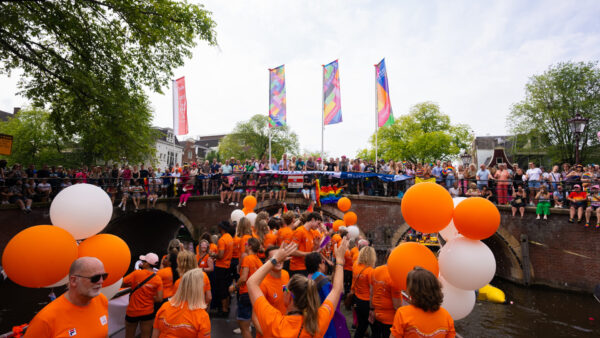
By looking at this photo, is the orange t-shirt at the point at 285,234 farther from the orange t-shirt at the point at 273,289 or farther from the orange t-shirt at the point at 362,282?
the orange t-shirt at the point at 273,289

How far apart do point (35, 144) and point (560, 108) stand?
4895 cm

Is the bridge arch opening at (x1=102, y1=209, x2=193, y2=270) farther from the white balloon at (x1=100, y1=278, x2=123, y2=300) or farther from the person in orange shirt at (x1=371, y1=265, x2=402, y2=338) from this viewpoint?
the person in orange shirt at (x1=371, y1=265, x2=402, y2=338)

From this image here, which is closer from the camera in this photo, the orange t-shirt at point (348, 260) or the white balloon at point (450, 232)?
the white balloon at point (450, 232)

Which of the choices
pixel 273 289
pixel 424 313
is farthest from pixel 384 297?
pixel 424 313

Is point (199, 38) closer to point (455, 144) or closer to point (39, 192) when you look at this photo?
point (39, 192)

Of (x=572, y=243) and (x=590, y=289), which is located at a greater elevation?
(x=572, y=243)

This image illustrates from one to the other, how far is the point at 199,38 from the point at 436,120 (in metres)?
34.1

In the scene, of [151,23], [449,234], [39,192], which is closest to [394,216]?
[449,234]

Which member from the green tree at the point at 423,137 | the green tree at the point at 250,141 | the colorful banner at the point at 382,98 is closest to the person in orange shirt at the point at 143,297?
the colorful banner at the point at 382,98

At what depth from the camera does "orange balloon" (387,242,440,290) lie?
332 centimetres

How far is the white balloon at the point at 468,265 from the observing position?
3.25 metres

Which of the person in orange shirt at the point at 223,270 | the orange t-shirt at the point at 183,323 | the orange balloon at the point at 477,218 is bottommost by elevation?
the person in orange shirt at the point at 223,270

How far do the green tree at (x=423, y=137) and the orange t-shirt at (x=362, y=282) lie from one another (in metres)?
34.3

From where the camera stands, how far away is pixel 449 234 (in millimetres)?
3979
